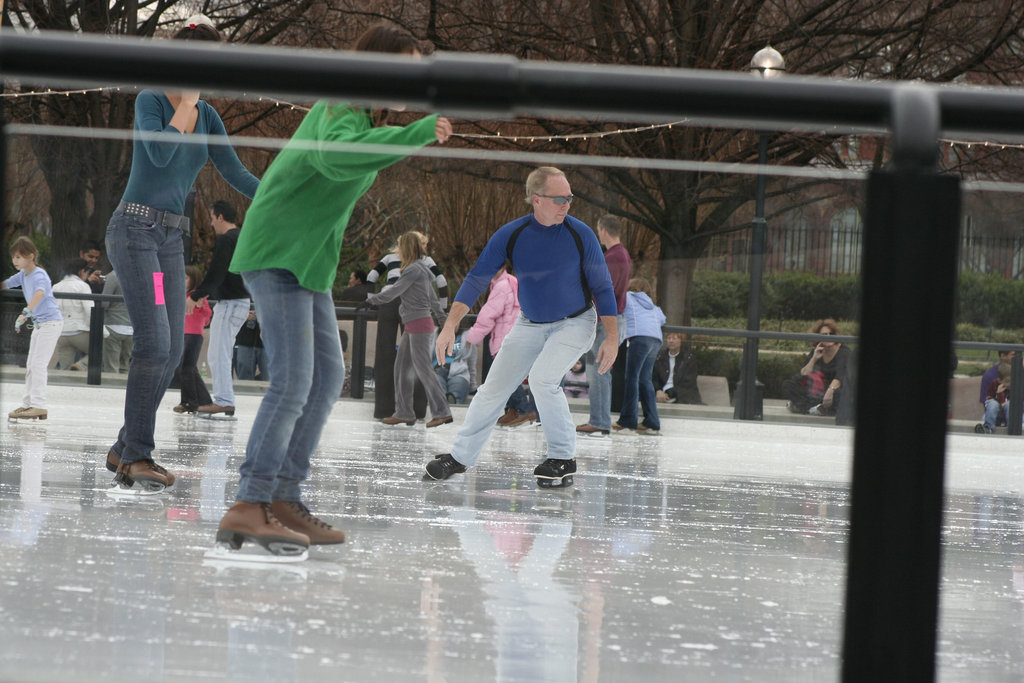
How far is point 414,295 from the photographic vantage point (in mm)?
8094

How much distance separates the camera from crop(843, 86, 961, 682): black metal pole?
3.26 feet

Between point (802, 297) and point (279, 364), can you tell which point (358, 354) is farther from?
point (279, 364)

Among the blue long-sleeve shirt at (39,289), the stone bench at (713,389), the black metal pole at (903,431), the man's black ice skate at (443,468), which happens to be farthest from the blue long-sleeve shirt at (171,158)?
the stone bench at (713,389)

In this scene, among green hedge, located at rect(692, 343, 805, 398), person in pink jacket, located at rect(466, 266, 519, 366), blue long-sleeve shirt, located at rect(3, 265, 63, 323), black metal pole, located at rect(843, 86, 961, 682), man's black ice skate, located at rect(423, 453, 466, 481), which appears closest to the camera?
black metal pole, located at rect(843, 86, 961, 682)

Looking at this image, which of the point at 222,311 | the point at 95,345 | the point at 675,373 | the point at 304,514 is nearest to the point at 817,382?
the point at 675,373

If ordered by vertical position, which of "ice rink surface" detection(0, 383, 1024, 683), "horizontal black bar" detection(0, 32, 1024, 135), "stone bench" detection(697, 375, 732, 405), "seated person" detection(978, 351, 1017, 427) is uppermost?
"horizontal black bar" detection(0, 32, 1024, 135)

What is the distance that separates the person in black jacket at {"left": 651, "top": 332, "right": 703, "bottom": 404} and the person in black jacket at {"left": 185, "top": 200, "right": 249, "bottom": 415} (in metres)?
3.04

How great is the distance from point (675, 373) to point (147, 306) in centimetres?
525

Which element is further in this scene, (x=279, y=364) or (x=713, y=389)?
(x=713, y=389)

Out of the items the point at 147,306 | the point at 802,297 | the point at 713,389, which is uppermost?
the point at 802,297

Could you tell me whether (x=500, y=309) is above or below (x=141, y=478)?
above

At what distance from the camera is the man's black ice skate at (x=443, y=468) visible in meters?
4.84

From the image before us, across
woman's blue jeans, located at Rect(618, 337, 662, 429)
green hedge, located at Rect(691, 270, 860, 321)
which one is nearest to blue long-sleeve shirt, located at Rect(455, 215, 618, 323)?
green hedge, located at Rect(691, 270, 860, 321)

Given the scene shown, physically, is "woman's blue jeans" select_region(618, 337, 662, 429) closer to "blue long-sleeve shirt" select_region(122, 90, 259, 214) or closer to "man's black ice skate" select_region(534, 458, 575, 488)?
"man's black ice skate" select_region(534, 458, 575, 488)
